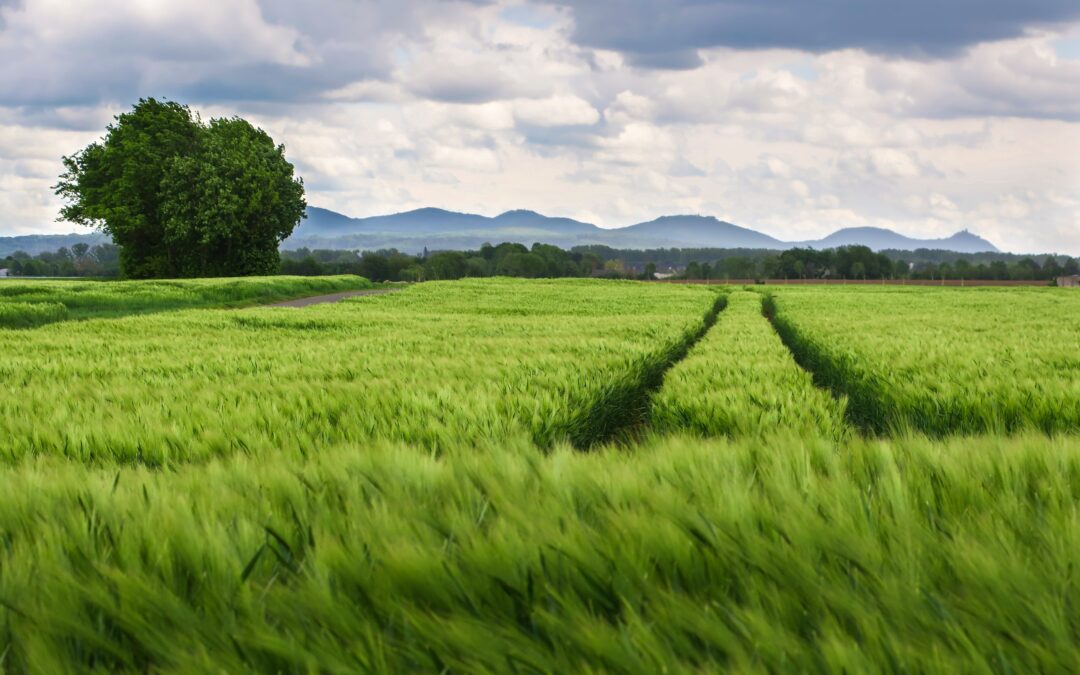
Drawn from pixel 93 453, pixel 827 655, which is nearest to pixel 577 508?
pixel 827 655

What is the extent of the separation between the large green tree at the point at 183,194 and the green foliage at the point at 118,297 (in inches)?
496

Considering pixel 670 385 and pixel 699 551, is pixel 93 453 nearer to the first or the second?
pixel 699 551

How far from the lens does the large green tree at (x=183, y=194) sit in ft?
177

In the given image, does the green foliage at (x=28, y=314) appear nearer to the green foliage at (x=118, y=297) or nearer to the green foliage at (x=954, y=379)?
the green foliage at (x=118, y=297)

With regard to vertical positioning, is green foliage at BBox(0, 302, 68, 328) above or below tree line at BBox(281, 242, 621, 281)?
below

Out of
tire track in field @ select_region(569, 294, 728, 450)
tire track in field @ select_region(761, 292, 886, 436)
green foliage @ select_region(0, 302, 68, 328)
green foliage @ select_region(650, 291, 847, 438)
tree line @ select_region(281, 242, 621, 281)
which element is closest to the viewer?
green foliage @ select_region(650, 291, 847, 438)

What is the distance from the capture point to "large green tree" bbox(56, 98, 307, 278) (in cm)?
5388

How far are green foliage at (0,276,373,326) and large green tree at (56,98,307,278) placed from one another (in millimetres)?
12586

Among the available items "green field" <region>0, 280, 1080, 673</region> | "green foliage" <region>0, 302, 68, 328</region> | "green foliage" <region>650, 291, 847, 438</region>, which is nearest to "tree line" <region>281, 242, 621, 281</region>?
"green foliage" <region>0, 302, 68, 328</region>

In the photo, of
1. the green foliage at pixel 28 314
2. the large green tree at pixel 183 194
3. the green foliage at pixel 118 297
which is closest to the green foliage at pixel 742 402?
the green foliage at pixel 28 314

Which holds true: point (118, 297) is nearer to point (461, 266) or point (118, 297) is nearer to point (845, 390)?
point (845, 390)

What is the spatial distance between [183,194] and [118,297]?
25.2m

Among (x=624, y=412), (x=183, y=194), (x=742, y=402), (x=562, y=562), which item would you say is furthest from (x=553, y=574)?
(x=183, y=194)

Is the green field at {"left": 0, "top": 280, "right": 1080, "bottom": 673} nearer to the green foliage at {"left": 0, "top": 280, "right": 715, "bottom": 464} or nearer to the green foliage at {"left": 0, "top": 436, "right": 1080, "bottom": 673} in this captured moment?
the green foliage at {"left": 0, "top": 436, "right": 1080, "bottom": 673}
